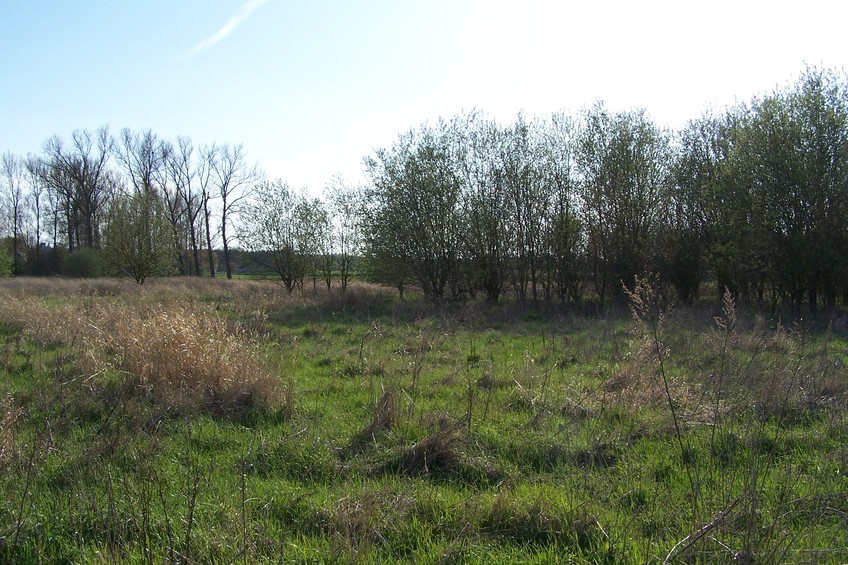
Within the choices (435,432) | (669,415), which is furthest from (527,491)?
(669,415)

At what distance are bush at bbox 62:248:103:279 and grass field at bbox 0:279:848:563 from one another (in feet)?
115

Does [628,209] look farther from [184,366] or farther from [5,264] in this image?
[5,264]

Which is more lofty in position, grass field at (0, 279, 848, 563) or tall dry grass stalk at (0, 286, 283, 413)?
tall dry grass stalk at (0, 286, 283, 413)

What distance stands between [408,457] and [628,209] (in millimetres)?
18857

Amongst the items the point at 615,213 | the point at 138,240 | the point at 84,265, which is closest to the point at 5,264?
the point at 84,265

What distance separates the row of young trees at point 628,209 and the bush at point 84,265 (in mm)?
25087

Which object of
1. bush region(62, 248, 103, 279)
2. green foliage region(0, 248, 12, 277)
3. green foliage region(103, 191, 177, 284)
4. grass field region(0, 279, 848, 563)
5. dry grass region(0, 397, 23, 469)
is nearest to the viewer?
grass field region(0, 279, 848, 563)

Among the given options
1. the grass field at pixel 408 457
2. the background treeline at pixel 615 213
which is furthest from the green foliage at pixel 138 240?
the grass field at pixel 408 457

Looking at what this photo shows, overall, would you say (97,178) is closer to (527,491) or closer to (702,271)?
(702,271)

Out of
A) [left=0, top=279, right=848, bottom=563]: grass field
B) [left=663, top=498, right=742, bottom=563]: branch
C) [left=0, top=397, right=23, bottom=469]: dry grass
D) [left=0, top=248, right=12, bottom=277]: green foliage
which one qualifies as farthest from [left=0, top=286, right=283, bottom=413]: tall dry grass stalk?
[left=0, top=248, right=12, bottom=277]: green foliage

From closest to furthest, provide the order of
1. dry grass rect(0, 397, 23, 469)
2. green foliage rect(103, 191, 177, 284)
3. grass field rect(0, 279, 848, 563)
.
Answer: grass field rect(0, 279, 848, 563) < dry grass rect(0, 397, 23, 469) < green foliage rect(103, 191, 177, 284)

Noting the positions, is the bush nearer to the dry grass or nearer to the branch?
the dry grass

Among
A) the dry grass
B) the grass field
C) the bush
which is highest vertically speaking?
the bush

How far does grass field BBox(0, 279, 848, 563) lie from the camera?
3214 millimetres
